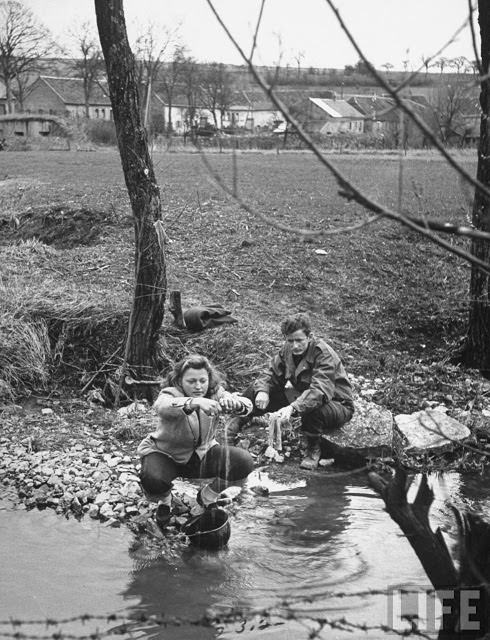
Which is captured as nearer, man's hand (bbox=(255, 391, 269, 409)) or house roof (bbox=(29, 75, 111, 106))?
man's hand (bbox=(255, 391, 269, 409))

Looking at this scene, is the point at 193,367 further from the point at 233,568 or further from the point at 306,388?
the point at 306,388

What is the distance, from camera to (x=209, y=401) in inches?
200

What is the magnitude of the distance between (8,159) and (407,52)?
953 inches

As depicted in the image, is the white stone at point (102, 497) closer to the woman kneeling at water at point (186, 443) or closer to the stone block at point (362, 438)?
the woman kneeling at water at point (186, 443)

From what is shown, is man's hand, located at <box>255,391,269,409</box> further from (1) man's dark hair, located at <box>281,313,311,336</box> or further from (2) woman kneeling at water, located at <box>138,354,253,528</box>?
(2) woman kneeling at water, located at <box>138,354,253,528</box>

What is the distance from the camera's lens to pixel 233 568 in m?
5.03

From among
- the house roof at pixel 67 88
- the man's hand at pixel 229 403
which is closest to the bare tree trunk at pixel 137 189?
the man's hand at pixel 229 403

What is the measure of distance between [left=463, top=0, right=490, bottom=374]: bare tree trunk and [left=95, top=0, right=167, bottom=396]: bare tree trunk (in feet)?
9.86

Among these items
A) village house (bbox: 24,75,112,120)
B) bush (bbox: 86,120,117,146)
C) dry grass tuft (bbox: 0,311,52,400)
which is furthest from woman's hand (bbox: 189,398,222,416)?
village house (bbox: 24,75,112,120)

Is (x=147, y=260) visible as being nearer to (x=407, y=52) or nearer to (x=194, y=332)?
(x=194, y=332)

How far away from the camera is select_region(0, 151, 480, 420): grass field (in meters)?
8.37

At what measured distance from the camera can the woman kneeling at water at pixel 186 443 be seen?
5.23m

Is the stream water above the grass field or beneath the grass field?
beneath

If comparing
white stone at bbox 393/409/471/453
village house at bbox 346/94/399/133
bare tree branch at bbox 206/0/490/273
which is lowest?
white stone at bbox 393/409/471/453
